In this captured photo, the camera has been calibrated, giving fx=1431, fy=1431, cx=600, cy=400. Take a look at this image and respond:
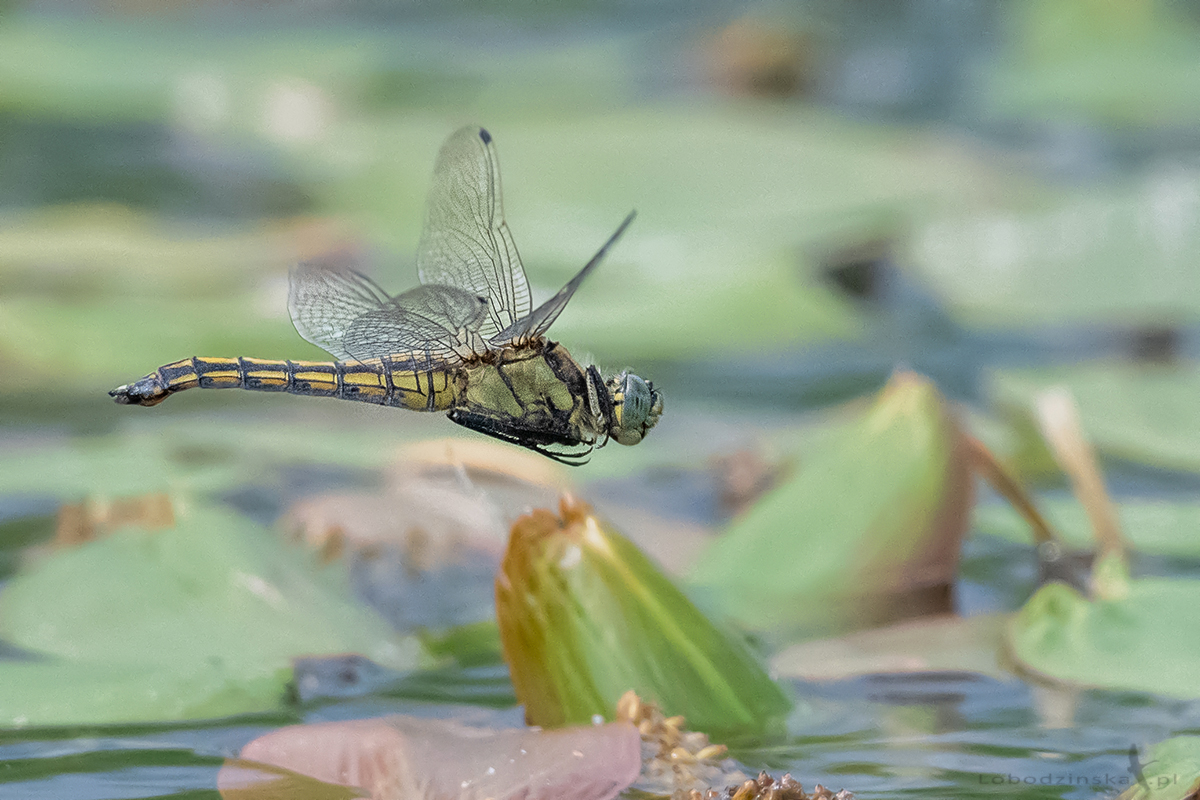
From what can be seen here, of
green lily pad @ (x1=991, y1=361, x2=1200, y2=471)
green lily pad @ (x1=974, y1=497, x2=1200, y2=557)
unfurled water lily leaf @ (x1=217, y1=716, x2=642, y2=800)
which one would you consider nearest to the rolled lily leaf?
unfurled water lily leaf @ (x1=217, y1=716, x2=642, y2=800)

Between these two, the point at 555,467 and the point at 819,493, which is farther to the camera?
the point at 555,467

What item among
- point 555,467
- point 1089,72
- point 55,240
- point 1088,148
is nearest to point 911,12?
point 1089,72

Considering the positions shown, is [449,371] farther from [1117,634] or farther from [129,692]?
[1117,634]

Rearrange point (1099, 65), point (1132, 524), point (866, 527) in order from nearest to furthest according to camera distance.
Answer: point (866, 527)
point (1132, 524)
point (1099, 65)

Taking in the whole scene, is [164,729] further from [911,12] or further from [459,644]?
[911,12]

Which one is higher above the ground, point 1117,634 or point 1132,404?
point 1132,404

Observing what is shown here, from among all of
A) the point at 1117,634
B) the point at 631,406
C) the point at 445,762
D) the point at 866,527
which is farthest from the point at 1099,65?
the point at 445,762
